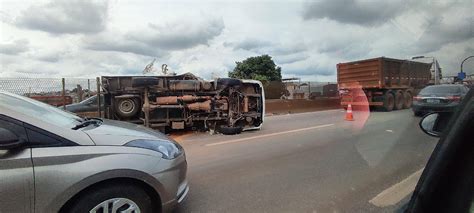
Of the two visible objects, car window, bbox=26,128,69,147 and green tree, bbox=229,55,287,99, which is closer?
car window, bbox=26,128,69,147

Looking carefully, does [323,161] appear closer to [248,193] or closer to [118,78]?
[248,193]

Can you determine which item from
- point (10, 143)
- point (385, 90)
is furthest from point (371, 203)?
point (385, 90)

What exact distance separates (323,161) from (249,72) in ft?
119

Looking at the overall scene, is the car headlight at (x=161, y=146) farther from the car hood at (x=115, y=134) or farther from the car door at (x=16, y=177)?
the car door at (x=16, y=177)

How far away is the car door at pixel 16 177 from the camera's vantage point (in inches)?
103

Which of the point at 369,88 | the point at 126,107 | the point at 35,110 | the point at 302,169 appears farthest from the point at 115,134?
the point at 369,88

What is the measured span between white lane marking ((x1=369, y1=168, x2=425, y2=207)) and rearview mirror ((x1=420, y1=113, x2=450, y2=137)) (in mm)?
2183

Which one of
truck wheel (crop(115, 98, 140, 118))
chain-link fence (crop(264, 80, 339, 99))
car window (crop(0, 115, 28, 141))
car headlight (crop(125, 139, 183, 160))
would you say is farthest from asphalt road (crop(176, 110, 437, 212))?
chain-link fence (crop(264, 80, 339, 99))

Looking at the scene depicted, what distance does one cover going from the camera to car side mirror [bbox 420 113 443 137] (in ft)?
5.65

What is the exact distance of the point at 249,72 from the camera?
1654 inches

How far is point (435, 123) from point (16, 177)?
2.90 m

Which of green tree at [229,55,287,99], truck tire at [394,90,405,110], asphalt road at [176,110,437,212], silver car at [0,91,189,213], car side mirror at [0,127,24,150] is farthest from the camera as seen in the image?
green tree at [229,55,287,99]

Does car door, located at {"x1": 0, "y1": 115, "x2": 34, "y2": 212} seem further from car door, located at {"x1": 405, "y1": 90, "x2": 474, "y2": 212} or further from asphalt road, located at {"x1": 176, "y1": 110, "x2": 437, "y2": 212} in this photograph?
car door, located at {"x1": 405, "y1": 90, "x2": 474, "y2": 212}

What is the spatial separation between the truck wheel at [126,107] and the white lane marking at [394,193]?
7.43 meters
